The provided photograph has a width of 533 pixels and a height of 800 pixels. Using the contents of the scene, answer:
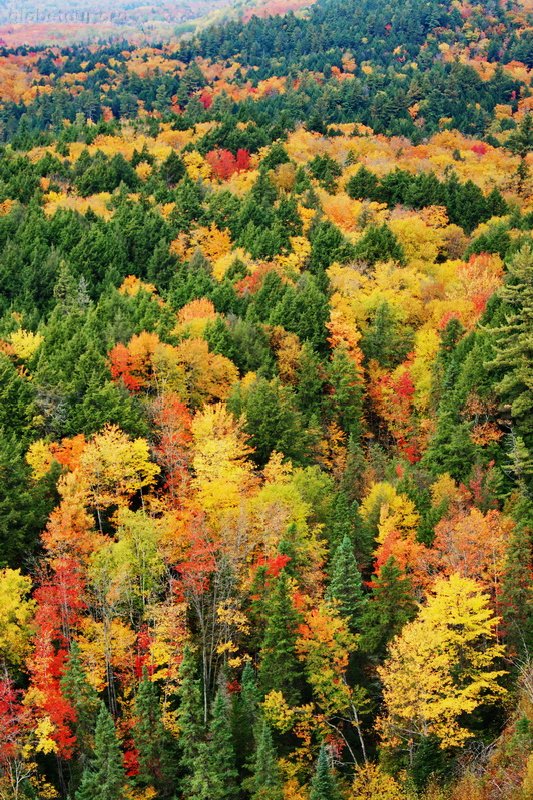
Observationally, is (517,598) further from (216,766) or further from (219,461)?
(219,461)

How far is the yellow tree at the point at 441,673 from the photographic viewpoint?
42719 millimetres

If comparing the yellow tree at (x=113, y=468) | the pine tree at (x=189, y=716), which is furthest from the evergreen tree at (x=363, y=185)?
the pine tree at (x=189, y=716)

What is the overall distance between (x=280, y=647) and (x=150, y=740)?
8.44 m

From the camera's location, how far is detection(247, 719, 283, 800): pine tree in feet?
140

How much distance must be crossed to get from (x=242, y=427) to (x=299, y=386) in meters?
13.1

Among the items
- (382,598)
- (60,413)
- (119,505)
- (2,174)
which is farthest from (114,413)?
(2,174)

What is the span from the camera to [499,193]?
110875 mm

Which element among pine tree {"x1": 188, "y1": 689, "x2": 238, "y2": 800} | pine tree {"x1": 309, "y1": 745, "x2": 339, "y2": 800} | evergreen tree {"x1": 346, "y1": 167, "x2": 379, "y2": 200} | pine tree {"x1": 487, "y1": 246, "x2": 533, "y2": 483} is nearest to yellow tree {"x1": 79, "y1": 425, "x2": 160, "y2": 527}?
pine tree {"x1": 188, "y1": 689, "x2": 238, "y2": 800}

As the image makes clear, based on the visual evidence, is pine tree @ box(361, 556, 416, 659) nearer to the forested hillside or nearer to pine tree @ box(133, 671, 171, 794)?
the forested hillside

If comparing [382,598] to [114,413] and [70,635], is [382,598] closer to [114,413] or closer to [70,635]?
[70,635]

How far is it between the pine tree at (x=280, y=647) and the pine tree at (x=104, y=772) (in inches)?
351

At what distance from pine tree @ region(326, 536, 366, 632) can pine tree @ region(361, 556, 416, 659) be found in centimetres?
79

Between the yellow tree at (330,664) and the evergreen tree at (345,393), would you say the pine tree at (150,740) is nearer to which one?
the yellow tree at (330,664)

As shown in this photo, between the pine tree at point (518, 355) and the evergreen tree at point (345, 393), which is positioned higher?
the pine tree at point (518, 355)
